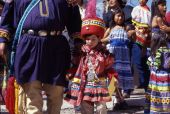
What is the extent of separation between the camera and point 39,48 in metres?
4.62

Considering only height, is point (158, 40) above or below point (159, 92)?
above

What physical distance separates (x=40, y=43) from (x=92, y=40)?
0.89 m

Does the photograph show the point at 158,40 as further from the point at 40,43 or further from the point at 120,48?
the point at 40,43

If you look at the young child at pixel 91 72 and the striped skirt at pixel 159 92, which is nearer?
the young child at pixel 91 72

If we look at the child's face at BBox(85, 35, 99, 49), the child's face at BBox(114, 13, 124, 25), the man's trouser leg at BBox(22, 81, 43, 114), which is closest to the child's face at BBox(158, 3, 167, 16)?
the child's face at BBox(114, 13, 124, 25)

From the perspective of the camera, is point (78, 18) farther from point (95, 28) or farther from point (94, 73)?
point (94, 73)

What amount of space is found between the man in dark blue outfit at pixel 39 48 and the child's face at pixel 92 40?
58 centimetres

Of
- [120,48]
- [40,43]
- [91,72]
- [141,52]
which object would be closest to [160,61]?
[91,72]

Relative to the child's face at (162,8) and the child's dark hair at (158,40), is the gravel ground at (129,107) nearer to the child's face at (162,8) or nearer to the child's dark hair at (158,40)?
the child's dark hair at (158,40)

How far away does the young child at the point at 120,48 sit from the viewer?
745 cm

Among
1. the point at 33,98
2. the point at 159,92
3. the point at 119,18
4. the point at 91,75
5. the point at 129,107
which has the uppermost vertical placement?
the point at 119,18

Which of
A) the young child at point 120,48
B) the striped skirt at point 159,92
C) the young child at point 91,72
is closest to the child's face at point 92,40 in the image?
the young child at point 91,72

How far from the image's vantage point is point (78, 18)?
16.4 feet

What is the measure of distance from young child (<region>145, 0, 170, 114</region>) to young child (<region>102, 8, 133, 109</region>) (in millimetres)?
1151
